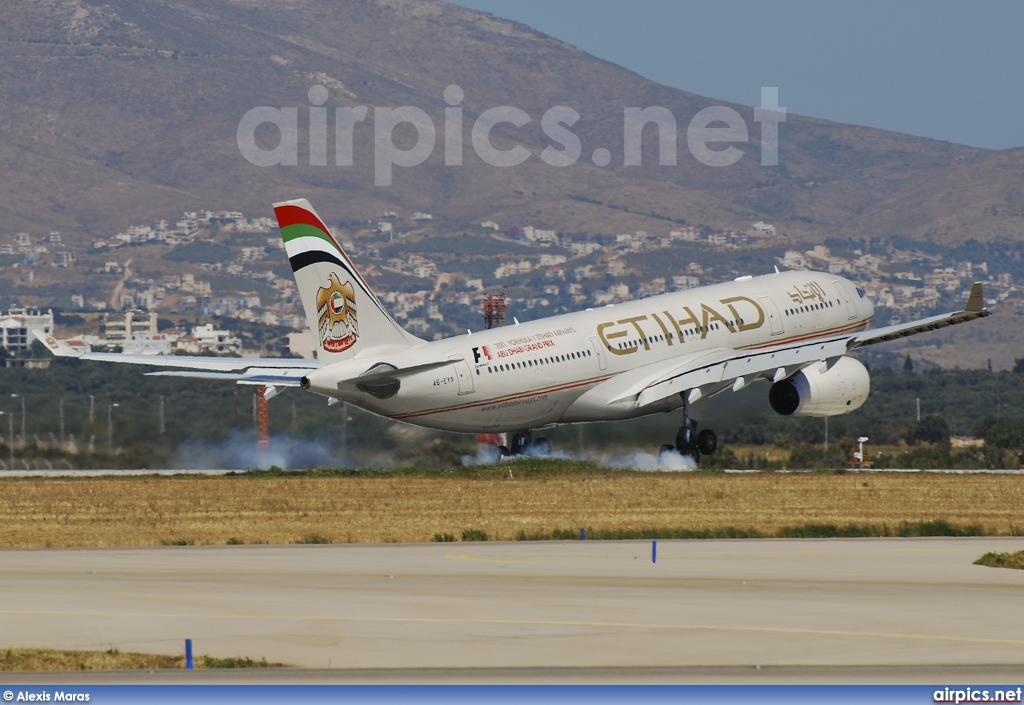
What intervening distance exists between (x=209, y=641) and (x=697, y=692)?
7462 mm

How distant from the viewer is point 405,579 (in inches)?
1116

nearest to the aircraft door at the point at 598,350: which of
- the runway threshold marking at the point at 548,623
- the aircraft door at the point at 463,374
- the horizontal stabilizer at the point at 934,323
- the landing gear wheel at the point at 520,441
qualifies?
the landing gear wheel at the point at 520,441

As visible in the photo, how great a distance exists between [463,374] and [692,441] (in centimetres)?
1014

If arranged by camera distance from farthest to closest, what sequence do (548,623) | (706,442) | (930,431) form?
(930,431), (706,442), (548,623)

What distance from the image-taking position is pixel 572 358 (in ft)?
179

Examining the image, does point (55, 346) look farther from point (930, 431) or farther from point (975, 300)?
point (930, 431)

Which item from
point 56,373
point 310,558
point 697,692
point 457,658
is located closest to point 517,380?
point 310,558

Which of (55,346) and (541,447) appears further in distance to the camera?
(541,447)

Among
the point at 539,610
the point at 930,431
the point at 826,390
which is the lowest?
the point at 539,610

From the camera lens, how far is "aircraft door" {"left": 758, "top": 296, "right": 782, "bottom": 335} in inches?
2381

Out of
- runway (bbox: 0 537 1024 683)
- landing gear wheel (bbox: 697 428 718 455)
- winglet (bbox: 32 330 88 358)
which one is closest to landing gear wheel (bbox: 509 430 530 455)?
landing gear wheel (bbox: 697 428 718 455)

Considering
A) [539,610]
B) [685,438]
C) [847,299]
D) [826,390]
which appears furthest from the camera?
[847,299]

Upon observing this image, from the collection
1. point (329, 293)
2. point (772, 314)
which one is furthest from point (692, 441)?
point (329, 293)

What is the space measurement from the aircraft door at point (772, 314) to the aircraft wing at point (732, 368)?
7.69ft
